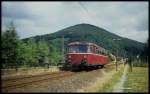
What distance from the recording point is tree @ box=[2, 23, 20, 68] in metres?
38.2

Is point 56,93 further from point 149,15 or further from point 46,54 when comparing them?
point 46,54

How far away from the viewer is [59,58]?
86812 millimetres

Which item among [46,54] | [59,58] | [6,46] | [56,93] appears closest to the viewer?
[56,93]

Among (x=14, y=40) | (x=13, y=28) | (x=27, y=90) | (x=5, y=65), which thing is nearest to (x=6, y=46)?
(x=5, y=65)

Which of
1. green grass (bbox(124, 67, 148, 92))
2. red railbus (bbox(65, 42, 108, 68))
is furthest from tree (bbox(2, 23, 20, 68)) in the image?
green grass (bbox(124, 67, 148, 92))

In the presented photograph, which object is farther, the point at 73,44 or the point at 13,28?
the point at 13,28

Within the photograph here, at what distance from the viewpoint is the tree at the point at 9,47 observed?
3820 centimetres

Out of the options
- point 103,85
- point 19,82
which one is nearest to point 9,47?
point 19,82

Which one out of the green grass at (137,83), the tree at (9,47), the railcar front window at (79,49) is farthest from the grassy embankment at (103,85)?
the tree at (9,47)

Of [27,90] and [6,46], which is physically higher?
[6,46]

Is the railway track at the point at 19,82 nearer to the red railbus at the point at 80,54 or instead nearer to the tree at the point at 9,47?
the tree at the point at 9,47

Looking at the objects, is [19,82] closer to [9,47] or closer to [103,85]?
[103,85]

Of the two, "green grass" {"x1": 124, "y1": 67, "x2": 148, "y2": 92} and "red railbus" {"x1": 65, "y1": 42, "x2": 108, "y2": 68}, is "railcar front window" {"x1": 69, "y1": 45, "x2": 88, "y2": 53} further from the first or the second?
"green grass" {"x1": 124, "y1": 67, "x2": 148, "y2": 92}

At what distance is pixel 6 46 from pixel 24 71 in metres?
3.37
